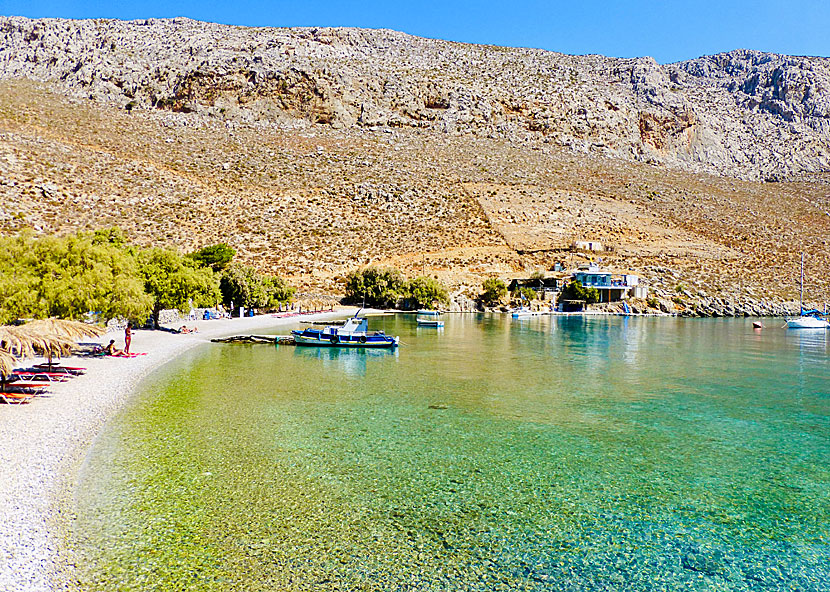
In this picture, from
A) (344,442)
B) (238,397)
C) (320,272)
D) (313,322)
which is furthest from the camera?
(320,272)

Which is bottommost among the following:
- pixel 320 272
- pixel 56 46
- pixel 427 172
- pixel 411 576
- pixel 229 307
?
pixel 411 576

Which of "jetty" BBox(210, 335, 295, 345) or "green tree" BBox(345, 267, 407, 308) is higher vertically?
"green tree" BBox(345, 267, 407, 308)

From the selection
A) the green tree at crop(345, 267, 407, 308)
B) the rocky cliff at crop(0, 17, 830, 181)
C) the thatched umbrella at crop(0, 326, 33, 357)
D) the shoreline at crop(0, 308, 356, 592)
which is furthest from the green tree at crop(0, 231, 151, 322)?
the rocky cliff at crop(0, 17, 830, 181)

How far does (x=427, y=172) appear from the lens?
75.8 metres

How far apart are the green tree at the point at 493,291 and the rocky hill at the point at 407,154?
2124 mm

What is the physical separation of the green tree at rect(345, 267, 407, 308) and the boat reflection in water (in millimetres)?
26626

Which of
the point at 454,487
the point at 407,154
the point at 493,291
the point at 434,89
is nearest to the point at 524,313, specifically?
the point at 493,291

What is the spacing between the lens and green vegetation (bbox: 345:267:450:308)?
185 ft

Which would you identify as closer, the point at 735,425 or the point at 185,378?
the point at 735,425

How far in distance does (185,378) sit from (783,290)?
67.1m

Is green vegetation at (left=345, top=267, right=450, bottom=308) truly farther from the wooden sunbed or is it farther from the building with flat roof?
the wooden sunbed

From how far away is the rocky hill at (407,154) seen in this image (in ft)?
199

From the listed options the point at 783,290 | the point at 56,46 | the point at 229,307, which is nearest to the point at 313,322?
the point at 229,307

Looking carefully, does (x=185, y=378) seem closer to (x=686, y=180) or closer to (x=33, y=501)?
(x=33, y=501)
